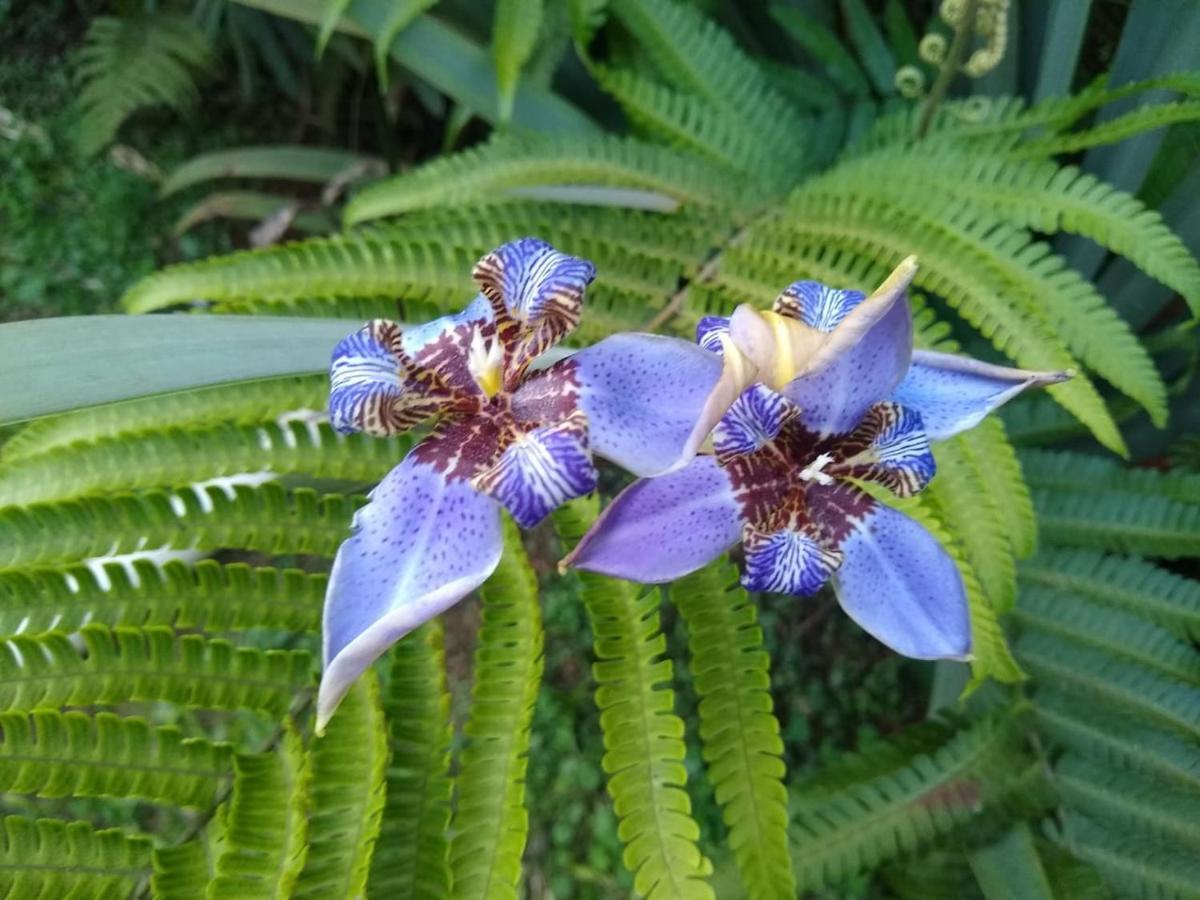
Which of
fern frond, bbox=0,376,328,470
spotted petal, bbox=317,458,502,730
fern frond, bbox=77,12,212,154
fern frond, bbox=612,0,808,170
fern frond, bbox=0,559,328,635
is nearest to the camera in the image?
spotted petal, bbox=317,458,502,730

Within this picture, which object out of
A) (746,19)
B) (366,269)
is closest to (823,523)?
(366,269)

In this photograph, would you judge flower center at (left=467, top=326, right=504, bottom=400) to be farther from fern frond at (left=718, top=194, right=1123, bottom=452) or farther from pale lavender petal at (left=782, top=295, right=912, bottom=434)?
fern frond at (left=718, top=194, right=1123, bottom=452)

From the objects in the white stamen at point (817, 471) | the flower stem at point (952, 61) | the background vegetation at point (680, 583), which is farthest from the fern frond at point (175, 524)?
the flower stem at point (952, 61)

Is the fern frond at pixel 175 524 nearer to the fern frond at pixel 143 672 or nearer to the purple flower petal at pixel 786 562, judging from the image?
the fern frond at pixel 143 672

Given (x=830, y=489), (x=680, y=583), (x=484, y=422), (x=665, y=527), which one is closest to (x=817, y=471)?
(x=830, y=489)

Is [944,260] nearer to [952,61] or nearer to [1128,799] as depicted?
[952,61]

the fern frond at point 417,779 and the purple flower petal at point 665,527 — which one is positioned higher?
Answer: the purple flower petal at point 665,527

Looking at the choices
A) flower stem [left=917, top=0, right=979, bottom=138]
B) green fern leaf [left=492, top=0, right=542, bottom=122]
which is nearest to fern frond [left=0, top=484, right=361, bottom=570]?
green fern leaf [left=492, top=0, right=542, bottom=122]
